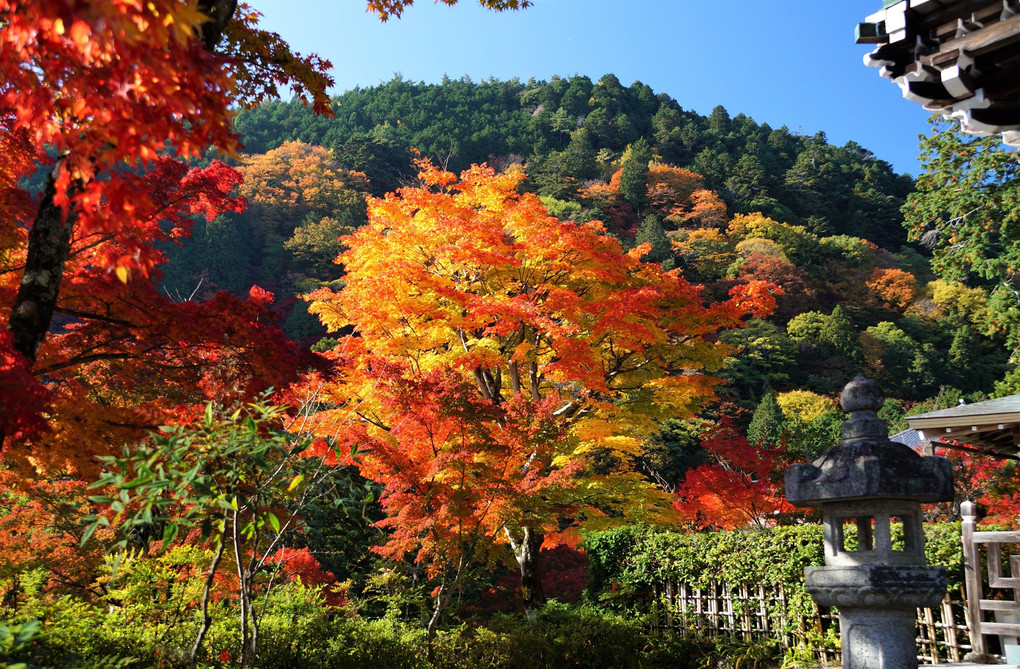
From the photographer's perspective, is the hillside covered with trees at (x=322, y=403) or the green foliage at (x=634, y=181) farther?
the green foliage at (x=634, y=181)

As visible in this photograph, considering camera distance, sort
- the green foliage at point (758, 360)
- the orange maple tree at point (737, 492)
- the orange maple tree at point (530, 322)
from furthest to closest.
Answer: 1. the green foliage at point (758, 360)
2. the orange maple tree at point (737, 492)
3. the orange maple tree at point (530, 322)

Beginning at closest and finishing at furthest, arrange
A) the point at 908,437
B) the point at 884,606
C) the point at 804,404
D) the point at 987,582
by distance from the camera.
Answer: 1. the point at 884,606
2. the point at 987,582
3. the point at 908,437
4. the point at 804,404

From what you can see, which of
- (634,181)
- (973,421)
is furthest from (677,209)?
(973,421)

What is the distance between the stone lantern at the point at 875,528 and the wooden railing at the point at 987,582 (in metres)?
3.57

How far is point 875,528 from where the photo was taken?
4.06 meters

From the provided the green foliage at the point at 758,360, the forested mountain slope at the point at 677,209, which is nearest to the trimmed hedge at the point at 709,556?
the forested mountain slope at the point at 677,209

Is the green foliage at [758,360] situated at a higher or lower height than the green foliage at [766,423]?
higher

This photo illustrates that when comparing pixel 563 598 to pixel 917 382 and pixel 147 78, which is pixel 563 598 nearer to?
pixel 147 78

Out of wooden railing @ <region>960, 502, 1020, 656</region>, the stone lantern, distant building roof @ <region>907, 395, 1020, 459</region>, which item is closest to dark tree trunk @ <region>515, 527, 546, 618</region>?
distant building roof @ <region>907, 395, 1020, 459</region>

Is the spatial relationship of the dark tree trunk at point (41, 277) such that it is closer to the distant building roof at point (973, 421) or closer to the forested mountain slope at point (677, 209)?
the distant building roof at point (973, 421)

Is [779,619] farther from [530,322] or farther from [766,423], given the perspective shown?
[766,423]

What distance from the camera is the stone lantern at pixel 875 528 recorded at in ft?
12.8

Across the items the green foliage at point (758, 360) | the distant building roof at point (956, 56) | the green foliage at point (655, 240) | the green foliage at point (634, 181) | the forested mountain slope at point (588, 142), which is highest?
the forested mountain slope at point (588, 142)

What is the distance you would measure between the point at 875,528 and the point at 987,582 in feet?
15.1
